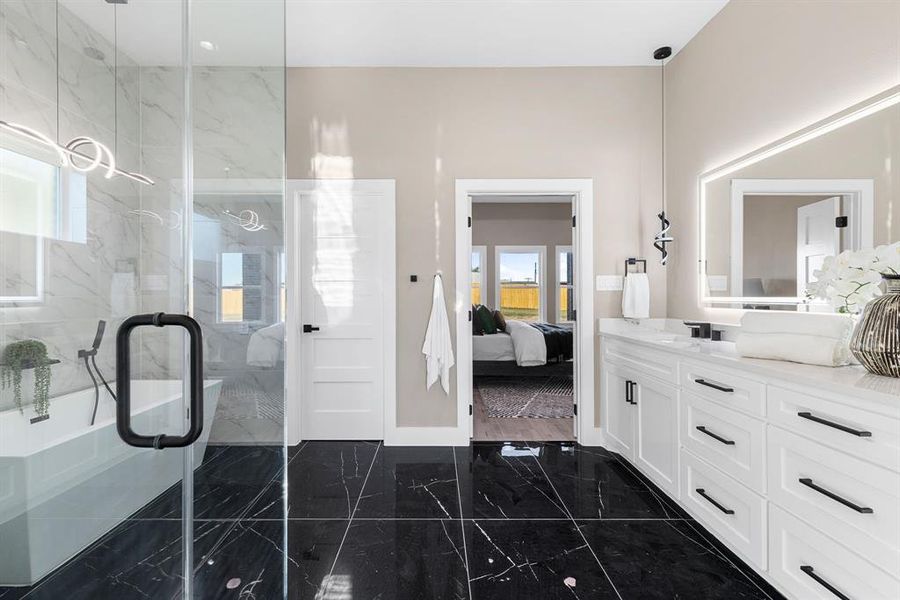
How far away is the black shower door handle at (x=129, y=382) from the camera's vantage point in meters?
0.76

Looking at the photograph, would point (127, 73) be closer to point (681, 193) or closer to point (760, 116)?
point (760, 116)

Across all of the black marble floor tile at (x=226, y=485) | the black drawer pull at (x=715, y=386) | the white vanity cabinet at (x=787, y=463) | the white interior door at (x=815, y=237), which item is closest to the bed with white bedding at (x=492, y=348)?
the white vanity cabinet at (x=787, y=463)

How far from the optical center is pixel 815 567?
1.39 meters

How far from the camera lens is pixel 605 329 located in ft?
10.7

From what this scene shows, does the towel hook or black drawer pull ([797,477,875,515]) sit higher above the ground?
the towel hook

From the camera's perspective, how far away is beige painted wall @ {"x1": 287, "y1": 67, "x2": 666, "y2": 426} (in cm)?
326

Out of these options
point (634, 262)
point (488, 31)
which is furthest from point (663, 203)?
point (488, 31)

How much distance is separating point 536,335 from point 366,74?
11.0 feet

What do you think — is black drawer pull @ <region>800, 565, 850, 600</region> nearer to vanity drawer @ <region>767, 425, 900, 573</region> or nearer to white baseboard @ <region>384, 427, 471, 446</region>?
vanity drawer @ <region>767, 425, 900, 573</region>

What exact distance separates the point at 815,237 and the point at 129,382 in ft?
8.76

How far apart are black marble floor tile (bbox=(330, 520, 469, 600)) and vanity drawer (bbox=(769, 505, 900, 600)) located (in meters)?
1.17

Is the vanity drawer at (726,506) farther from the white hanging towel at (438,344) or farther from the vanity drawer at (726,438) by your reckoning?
the white hanging towel at (438,344)

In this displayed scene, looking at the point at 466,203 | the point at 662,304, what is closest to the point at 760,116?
the point at 662,304

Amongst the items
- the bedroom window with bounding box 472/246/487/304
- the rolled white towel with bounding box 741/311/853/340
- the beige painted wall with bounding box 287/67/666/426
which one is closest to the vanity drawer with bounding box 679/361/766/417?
the rolled white towel with bounding box 741/311/853/340
